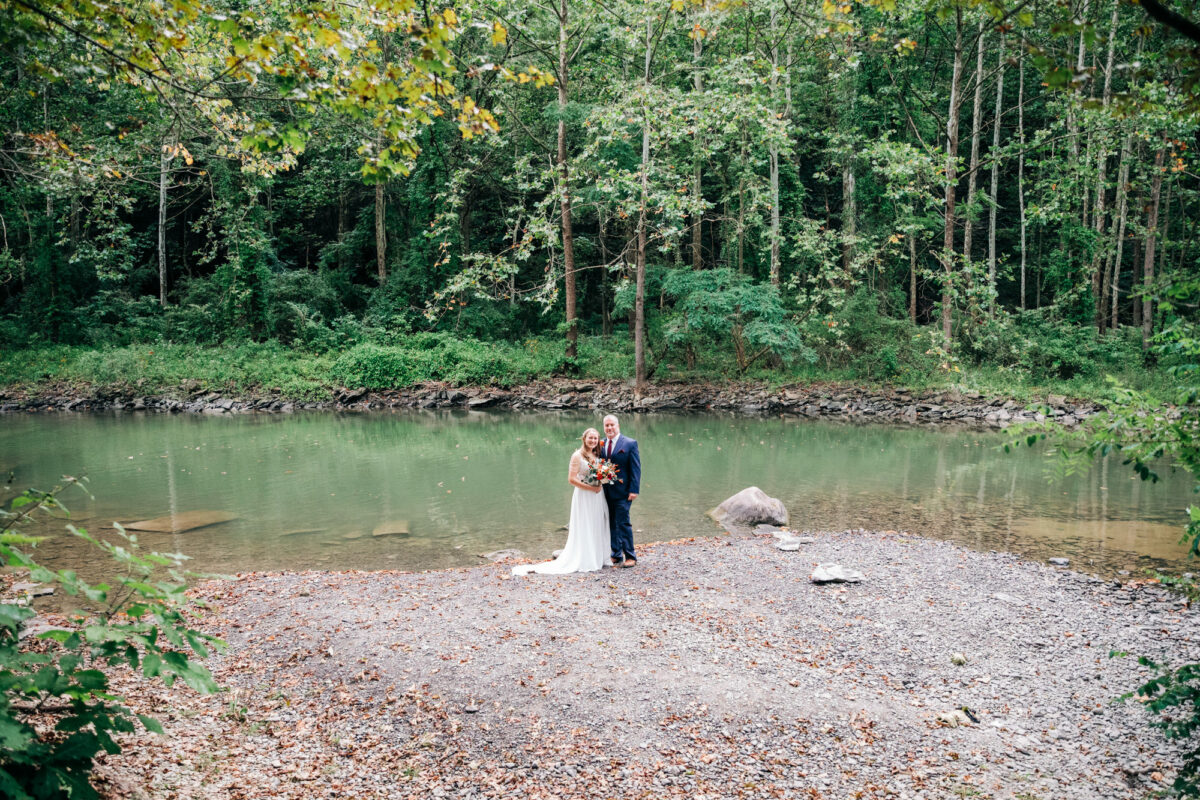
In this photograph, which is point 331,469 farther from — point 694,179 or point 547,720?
point 694,179

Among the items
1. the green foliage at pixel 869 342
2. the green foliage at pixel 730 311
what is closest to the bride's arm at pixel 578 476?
the green foliage at pixel 730 311

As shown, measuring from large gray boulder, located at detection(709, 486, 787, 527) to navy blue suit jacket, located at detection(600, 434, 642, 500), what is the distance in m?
3.50

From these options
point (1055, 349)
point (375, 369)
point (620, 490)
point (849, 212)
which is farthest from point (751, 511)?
point (375, 369)

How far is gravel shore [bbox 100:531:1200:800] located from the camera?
4.39m

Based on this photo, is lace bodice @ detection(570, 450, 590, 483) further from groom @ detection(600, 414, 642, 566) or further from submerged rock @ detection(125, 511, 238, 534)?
submerged rock @ detection(125, 511, 238, 534)

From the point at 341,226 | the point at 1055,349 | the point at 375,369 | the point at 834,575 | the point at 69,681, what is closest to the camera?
the point at 69,681

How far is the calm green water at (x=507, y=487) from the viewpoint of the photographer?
1047 cm

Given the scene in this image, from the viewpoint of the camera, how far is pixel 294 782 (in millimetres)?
4270

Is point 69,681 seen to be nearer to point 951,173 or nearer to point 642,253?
point 642,253

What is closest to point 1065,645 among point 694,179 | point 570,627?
point 570,627

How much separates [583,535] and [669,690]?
3318 millimetres

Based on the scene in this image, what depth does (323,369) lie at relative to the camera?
2892 centimetres

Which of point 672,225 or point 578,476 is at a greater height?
point 672,225

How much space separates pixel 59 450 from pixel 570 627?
17528mm
